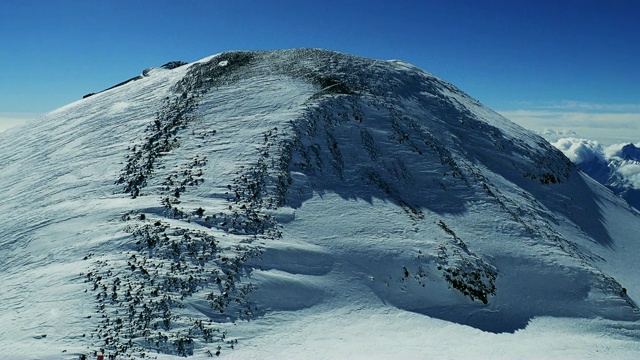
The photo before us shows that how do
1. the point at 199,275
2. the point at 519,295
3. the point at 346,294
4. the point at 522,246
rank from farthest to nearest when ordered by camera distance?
the point at 522,246
the point at 519,295
the point at 346,294
the point at 199,275

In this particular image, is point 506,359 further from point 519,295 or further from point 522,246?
point 522,246

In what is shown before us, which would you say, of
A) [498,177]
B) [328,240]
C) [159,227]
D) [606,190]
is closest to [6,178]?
[159,227]

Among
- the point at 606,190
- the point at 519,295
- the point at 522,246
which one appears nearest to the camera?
the point at 519,295

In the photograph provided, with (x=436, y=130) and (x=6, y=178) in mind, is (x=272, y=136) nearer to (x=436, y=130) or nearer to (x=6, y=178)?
(x=436, y=130)

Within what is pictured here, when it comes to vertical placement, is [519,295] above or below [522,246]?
below

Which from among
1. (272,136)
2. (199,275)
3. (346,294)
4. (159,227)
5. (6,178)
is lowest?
(346,294)

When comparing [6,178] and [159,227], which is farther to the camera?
[6,178]

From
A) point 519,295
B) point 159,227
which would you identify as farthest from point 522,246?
point 159,227
